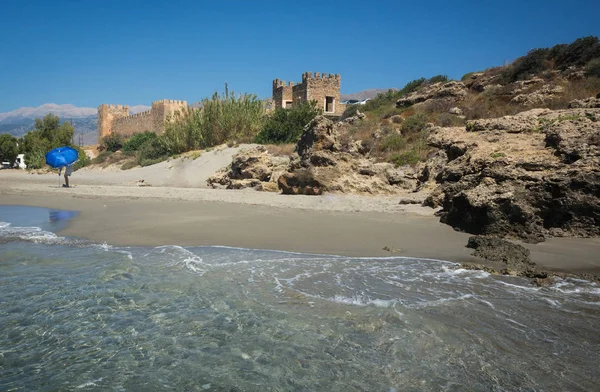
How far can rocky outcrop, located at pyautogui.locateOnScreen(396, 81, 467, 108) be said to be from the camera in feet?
65.9

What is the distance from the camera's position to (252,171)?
14.0m

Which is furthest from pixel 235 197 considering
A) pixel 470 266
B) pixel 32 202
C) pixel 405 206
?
pixel 470 266

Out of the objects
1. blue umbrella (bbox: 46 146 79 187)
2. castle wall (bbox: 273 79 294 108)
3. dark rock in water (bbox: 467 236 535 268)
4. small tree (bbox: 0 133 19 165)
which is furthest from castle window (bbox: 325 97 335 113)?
dark rock in water (bbox: 467 236 535 268)

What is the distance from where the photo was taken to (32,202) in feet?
37.9

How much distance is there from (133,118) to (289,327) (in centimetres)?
4953

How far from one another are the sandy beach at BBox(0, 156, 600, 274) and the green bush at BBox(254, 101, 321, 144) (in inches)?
346

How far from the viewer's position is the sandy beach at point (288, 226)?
5684 mm

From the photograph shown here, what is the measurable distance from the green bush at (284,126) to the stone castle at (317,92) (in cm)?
1374

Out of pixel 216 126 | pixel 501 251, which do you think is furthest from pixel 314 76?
pixel 501 251

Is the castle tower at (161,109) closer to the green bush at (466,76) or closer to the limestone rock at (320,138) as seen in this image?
the green bush at (466,76)

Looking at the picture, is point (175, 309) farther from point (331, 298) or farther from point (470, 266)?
point (470, 266)

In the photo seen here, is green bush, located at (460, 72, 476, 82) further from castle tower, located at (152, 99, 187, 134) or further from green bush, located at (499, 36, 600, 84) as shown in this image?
castle tower, located at (152, 99, 187, 134)

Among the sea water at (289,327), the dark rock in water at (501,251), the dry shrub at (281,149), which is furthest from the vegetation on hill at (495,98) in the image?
the sea water at (289,327)

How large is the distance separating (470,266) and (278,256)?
2.32 metres
